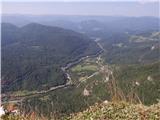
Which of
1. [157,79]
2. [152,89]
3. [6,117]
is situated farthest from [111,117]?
[157,79]

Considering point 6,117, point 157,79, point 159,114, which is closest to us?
point 6,117

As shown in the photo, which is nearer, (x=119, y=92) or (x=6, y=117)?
(x=6, y=117)

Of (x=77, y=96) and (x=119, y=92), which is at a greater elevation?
(x=119, y=92)

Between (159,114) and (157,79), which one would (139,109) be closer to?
(159,114)

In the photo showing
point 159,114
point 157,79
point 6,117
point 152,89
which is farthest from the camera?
point 157,79

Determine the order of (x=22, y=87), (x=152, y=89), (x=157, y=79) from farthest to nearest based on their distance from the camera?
(x=22, y=87) < (x=157, y=79) < (x=152, y=89)

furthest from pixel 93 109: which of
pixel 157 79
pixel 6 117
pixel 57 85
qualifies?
pixel 57 85

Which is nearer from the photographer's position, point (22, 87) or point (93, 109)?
point (93, 109)

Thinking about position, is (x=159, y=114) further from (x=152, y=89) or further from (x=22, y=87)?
(x=22, y=87)

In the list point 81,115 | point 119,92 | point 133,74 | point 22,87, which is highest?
point 119,92
